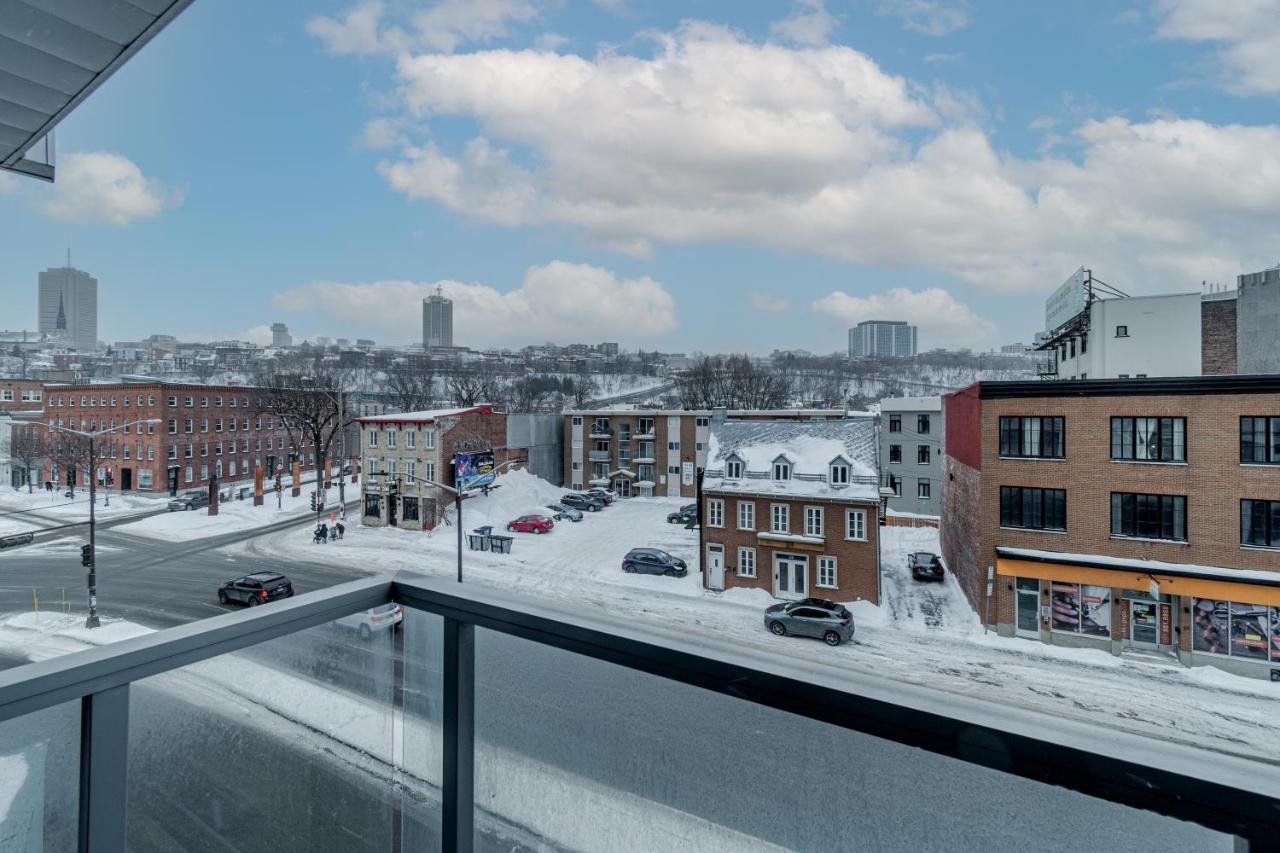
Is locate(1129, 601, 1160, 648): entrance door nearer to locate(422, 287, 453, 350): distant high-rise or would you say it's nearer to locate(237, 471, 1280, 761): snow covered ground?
locate(237, 471, 1280, 761): snow covered ground

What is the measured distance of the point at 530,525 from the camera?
18766 millimetres

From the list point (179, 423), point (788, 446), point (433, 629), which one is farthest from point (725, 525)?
point (179, 423)

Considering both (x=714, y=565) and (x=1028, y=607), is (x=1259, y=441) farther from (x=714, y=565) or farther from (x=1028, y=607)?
(x=714, y=565)

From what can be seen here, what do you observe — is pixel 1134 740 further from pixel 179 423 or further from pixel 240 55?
pixel 179 423

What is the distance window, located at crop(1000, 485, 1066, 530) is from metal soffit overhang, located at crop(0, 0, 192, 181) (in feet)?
40.5

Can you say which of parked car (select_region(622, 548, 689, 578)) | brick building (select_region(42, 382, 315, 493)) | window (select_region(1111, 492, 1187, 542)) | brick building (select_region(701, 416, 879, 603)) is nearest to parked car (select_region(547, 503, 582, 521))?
parked car (select_region(622, 548, 689, 578))

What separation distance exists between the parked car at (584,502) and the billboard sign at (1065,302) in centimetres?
1577

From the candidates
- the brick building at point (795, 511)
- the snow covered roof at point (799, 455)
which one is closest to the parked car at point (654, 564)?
the brick building at point (795, 511)

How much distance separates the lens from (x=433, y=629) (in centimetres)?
113

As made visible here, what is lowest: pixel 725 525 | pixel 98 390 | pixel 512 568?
pixel 512 568

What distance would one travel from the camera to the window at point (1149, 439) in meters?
9.87

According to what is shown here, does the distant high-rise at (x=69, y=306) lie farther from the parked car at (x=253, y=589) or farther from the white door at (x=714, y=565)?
the white door at (x=714, y=565)

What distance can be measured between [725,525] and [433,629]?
12599mm

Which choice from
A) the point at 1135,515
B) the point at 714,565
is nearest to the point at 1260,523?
the point at 1135,515
